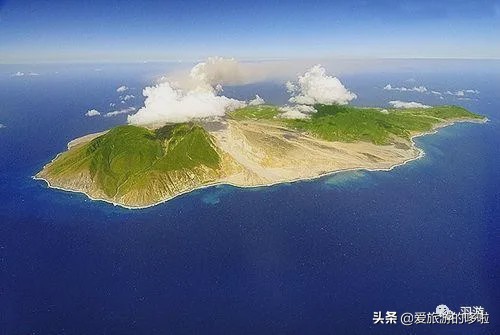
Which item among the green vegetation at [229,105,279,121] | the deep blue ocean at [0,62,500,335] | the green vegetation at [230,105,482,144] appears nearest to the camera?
the deep blue ocean at [0,62,500,335]

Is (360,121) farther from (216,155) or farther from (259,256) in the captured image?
(259,256)

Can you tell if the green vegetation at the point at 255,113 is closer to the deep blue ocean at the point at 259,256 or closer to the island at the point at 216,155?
the island at the point at 216,155

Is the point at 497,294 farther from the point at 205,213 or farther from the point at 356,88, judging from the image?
the point at 356,88

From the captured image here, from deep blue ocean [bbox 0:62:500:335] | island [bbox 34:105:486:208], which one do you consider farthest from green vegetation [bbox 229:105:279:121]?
deep blue ocean [bbox 0:62:500:335]

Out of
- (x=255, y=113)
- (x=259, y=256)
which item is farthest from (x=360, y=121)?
(x=259, y=256)

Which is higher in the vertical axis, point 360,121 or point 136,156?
point 360,121

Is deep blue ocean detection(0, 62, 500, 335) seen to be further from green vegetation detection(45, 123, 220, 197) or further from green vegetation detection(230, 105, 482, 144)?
green vegetation detection(230, 105, 482, 144)

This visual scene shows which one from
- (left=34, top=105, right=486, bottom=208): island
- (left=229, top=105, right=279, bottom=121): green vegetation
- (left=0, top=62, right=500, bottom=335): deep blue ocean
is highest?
(left=229, top=105, right=279, bottom=121): green vegetation
